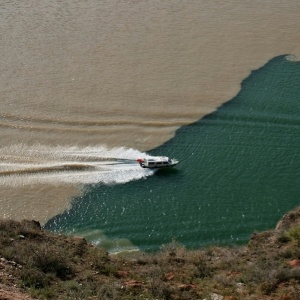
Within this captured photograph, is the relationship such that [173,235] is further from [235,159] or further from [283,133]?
[283,133]

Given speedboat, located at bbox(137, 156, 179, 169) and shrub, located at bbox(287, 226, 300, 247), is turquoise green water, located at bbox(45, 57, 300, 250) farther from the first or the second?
shrub, located at bbox(287, 226, 300, 247)

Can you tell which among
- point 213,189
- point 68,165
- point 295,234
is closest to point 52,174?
point 68,165

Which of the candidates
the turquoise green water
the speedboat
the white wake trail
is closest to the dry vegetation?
the turquoise green water

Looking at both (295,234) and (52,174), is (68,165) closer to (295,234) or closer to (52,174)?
(52,174)

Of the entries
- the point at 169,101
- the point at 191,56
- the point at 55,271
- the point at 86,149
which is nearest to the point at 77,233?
the point at 86,149

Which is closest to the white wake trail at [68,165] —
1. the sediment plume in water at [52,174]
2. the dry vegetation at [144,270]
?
the sediment plume in water at [52,174]
